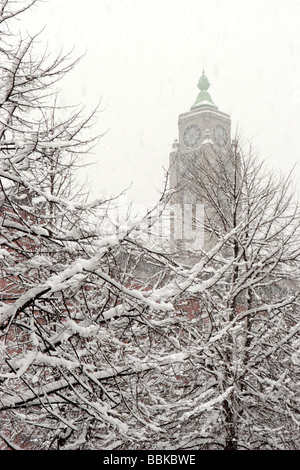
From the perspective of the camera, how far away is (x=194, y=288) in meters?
4.26

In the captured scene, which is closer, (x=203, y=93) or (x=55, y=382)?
(x=55, y=382)

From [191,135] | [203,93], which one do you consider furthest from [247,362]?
[203,93]

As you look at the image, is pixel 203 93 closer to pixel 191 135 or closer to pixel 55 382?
pixel 191 135

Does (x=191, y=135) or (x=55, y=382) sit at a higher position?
(x=191, y=135)

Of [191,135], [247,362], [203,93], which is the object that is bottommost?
[247,362]

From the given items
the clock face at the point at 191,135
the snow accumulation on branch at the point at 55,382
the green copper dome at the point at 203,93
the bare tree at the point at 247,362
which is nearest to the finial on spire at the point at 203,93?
the green copper dome at the point at 203,93

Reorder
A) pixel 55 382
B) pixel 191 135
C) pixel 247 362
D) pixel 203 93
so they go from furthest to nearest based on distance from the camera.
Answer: pixel 203 93 < pixel 191 135 < pixel 247 362 < pixel 55 382

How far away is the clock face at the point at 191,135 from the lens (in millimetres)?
56312

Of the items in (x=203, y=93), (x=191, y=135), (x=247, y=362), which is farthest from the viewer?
(x=203, y=93)

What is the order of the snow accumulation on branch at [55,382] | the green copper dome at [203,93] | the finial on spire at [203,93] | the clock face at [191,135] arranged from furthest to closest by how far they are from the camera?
the finial on spire at [203,93] < the green copper dome at [203,93] < the clock face at [191,135] < the snow accumulation on branch at [55,382]

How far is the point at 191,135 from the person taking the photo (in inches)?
2253

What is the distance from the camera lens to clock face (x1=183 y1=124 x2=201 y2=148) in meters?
56.3

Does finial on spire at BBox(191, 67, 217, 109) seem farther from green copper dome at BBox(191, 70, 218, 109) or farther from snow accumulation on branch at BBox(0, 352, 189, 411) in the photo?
snow accumulation on branch at BBox(0, 352, 189, 411)

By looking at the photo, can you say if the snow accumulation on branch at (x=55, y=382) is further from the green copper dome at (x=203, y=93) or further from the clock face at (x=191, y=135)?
the green copper dome at (x=203, y=93)
